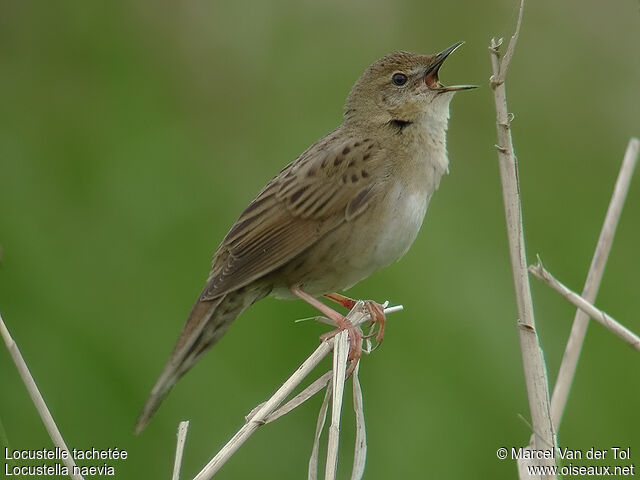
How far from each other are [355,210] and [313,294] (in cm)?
44

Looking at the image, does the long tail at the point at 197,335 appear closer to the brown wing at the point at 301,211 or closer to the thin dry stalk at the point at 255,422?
the brown wing at the point at 301,211

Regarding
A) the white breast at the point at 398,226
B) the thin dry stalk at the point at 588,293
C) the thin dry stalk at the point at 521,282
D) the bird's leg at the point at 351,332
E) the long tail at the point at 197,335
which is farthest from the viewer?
the white breast at the point at 398,226

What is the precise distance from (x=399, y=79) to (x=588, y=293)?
4.01 ft

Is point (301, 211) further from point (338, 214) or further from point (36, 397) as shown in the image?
point (36, 397)

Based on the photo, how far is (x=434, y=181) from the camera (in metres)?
4.38

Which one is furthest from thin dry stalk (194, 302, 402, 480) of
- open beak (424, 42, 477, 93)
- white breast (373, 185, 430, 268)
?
open beak (424, 42, 477, 93)

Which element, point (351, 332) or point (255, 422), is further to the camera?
point (351, 332)

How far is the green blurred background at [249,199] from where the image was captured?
4520mm

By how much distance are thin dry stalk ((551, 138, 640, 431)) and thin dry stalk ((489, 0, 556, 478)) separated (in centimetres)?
30

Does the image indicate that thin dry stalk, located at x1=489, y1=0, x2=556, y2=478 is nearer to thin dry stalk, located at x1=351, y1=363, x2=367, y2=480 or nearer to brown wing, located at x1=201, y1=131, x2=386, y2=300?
thin dry stalk, located at x1=351, y1=363, x2=367, y2=480

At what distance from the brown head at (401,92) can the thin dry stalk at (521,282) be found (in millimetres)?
1092

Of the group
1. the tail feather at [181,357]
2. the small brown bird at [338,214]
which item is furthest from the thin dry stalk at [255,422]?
the tail feather at [181,357]

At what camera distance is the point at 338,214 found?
431 cm

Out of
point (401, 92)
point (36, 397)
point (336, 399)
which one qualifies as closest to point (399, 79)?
point (401, 92)
